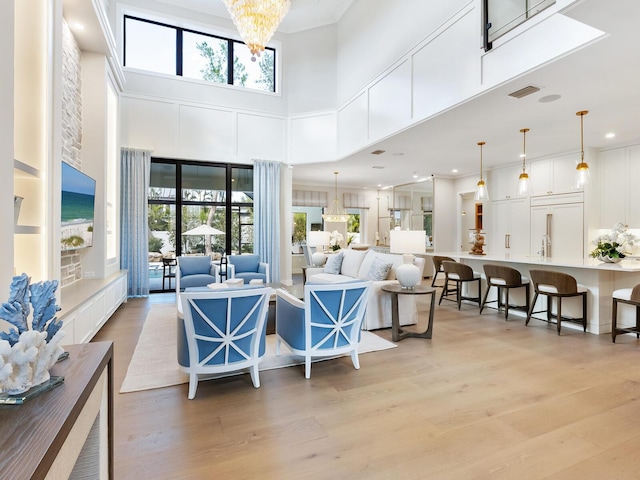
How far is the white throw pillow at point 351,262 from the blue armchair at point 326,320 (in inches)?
103

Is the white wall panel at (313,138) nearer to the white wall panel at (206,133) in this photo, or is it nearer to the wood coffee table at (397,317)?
the white wall panel at (206,133)

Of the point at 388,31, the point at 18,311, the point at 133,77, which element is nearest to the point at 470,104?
the point at 388,31

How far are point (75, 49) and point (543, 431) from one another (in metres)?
6.49

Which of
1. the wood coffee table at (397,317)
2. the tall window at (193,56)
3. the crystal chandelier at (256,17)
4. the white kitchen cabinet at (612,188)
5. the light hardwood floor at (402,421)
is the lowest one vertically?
the light hardwood floor at (402,421)

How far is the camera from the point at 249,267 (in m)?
6.80

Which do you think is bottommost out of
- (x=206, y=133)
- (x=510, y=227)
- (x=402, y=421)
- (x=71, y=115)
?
(x=402, y=421)

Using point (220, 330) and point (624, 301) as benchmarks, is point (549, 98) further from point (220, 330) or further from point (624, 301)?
point (220, 330)

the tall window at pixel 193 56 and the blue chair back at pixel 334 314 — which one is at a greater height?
the tall window at pixel 193 56

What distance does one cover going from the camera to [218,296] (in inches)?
95.8

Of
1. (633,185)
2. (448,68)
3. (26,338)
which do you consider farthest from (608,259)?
(26,338)

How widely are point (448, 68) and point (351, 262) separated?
125 inches

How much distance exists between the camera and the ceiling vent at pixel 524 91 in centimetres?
356

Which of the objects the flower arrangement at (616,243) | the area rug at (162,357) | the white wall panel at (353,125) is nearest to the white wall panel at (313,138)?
the white wall panel at (353,125)

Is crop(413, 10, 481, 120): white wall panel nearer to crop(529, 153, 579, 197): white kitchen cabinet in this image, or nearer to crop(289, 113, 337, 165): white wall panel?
crop(289, 113, 337, 165): white wall panel
